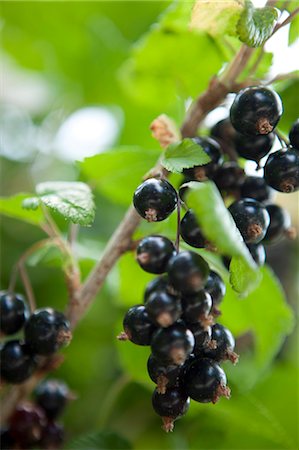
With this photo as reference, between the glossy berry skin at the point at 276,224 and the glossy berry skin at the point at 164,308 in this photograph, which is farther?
the glossy berry skin at the point at 276,224

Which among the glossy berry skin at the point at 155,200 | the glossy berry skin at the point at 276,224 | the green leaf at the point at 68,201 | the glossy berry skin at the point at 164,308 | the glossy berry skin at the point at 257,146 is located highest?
the glossy berry skin at the point at 155,200

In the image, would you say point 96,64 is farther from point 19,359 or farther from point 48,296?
point 19,359

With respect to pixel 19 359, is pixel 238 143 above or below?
above

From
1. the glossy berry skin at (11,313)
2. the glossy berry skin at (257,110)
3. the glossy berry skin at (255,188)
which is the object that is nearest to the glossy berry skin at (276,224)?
the glossy berry skin at (255,188)

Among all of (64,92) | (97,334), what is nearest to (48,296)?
(97,334)

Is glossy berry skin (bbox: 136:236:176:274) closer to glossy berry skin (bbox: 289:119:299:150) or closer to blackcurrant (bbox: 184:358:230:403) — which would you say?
blackcurrant (bbox: 184:358:230:403)

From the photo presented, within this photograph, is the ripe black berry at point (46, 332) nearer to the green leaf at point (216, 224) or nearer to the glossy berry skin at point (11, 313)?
the glossy berry skin at point (11, 313)

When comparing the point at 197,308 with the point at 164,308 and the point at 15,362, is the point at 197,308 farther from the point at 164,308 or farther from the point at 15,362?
the point at 15,362
